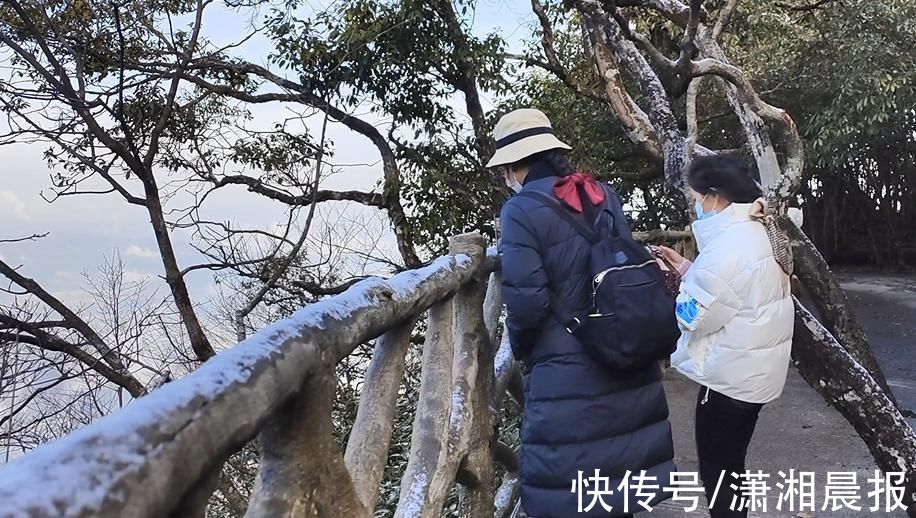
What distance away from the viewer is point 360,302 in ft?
3.90

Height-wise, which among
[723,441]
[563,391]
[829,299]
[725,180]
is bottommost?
[723,441]

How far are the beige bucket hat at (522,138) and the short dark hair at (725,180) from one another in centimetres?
52

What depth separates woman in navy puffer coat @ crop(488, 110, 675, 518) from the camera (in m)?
1.90

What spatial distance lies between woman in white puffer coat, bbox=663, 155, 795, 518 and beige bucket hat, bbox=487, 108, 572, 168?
539mm

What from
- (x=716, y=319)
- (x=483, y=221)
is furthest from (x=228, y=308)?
(x=716, y=319)

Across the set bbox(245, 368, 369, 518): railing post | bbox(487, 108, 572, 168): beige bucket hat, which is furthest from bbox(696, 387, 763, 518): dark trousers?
bbox(245, 368, 369, 518): railing post

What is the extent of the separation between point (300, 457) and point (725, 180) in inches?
68.5

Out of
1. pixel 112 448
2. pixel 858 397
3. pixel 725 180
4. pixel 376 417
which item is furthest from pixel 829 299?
pixel 112 448

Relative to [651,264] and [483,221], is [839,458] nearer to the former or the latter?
[651,264]

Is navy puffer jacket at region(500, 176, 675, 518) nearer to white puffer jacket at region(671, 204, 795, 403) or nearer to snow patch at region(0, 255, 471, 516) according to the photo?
white puffer jacket at region(671, 204, 795, 403)

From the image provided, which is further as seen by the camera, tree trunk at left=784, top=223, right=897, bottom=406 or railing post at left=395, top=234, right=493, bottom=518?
tree trunk at left=784, top=223, right=897, bottom=406

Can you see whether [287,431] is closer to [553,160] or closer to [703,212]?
[553,160]

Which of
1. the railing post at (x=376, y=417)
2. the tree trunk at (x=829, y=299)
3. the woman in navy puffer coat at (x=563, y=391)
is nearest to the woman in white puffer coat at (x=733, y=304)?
the woman in navy puffer coat at (x=563, y=391)

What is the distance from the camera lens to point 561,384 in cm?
193
